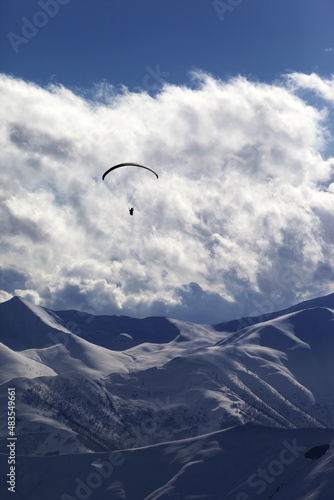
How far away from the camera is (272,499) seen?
19962 centimetres

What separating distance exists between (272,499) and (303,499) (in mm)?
13138

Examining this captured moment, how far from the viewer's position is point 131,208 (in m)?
131

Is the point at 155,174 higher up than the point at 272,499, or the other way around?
the point at 155,174

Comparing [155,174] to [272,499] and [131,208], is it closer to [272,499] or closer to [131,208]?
[131,208]

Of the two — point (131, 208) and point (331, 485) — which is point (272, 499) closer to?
point (331, 485)

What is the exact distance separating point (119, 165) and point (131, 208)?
13332mm

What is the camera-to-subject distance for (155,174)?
12050cm

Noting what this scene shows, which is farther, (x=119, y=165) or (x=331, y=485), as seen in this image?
(x=331, y=485)

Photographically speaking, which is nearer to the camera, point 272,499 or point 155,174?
point 155,174

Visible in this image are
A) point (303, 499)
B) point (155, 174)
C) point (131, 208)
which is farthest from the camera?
point (303, 499)

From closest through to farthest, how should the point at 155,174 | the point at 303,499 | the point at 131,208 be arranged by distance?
the point at 155,174, the point at 131,208, the point at 303,499

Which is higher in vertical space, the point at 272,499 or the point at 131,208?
the point at 131,208

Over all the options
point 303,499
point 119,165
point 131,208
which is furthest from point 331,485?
point 119,165

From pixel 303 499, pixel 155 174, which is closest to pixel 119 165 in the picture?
pixel 155 174
